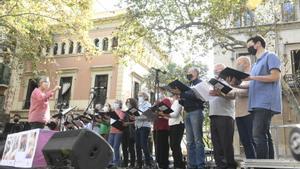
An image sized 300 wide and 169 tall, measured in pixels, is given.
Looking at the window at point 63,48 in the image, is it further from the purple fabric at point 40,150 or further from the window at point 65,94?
the purple fabric at point 40,150

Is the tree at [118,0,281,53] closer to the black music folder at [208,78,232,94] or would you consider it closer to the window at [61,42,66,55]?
the black music folder at [208,78,232,94]

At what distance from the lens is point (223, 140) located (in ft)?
14.1

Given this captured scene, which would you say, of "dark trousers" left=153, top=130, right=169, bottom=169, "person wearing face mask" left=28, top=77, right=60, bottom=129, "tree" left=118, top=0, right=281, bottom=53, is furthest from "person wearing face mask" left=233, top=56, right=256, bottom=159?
"tree" left=118, top=0, right=281, bottom=53

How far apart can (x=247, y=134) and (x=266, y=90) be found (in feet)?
2.93

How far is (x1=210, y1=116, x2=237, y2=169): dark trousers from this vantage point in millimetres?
4270

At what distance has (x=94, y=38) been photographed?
19953mm

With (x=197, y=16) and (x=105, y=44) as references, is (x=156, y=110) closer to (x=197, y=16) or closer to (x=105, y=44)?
(x=197, y=16)

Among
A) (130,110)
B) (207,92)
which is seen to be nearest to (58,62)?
(130,110)

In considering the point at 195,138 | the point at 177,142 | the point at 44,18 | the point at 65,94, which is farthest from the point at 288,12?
the point at 195,138

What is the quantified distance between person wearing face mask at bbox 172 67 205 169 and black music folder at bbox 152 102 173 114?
0.83 feet

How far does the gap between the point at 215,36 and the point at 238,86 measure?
7824 mm

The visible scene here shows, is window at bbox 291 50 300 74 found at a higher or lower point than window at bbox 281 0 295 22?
lower

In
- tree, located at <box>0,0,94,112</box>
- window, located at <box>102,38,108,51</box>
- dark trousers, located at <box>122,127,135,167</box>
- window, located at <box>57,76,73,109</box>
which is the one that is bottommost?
dark trousers, located at <box>122,127,135,167</box>

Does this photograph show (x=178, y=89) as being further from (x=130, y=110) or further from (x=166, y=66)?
(x=166, y=66)
